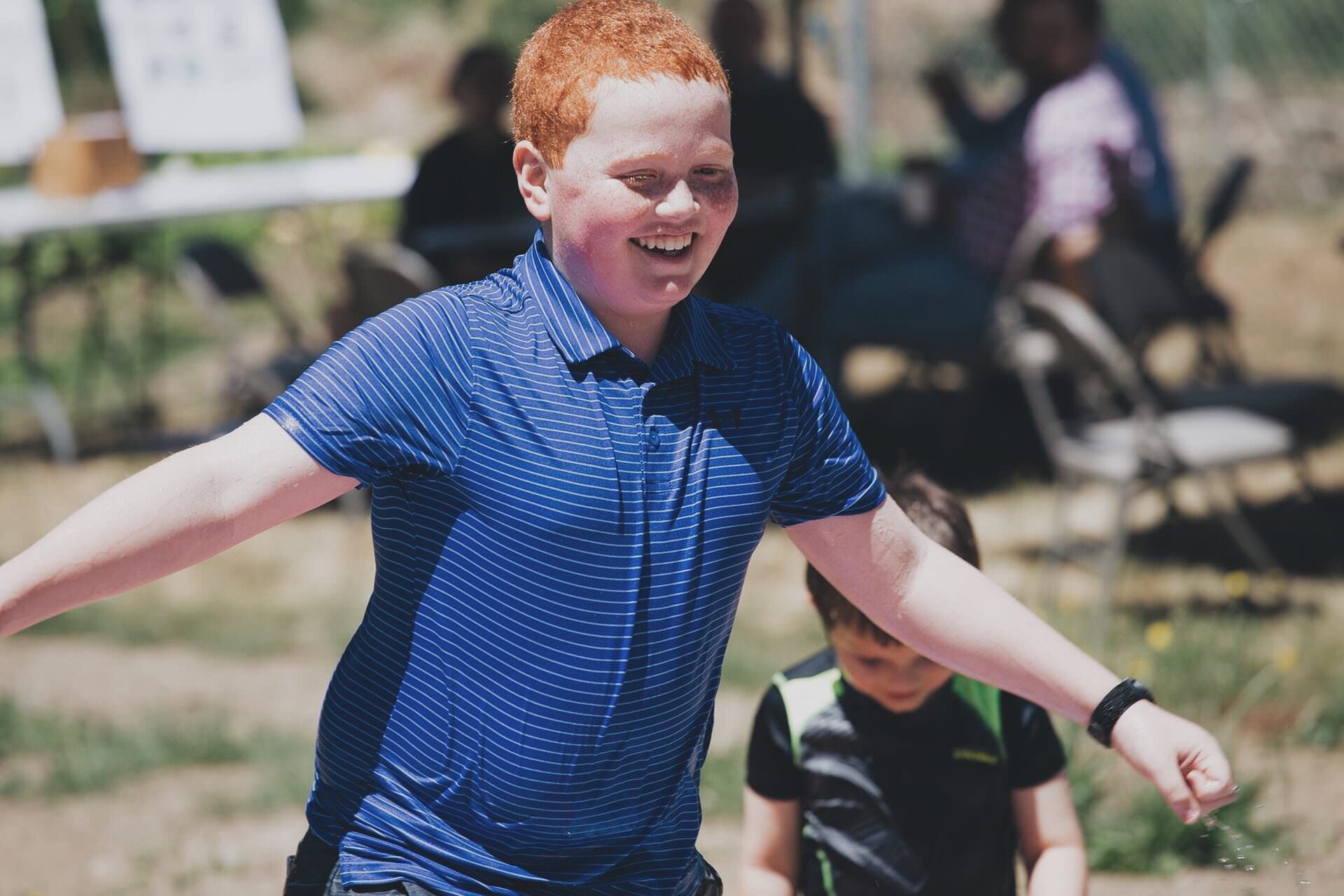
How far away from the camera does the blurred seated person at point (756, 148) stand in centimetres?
682

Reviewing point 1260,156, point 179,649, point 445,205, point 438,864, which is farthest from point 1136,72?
point 1260,156

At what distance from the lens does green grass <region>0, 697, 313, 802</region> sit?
384cm

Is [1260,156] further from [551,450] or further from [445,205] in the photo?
[551,450]

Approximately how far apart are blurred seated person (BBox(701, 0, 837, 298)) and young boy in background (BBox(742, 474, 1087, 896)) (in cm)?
475

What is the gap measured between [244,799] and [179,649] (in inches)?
55.7

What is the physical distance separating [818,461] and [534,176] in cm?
41

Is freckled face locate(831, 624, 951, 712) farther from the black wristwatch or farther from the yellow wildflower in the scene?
the yellow wildflower

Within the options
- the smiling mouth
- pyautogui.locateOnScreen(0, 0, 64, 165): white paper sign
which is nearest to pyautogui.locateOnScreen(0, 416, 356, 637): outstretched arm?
the smiling mouth

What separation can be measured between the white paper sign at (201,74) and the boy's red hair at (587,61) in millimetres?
6576

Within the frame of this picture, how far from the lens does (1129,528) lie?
218 inches

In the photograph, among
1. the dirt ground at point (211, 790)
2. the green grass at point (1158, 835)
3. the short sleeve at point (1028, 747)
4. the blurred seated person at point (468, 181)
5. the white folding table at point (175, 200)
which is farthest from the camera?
the white folding table at point (175, 200)

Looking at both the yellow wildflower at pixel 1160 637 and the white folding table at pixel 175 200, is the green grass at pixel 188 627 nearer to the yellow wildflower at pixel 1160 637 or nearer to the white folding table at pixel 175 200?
the white folding table at pixel 175 200

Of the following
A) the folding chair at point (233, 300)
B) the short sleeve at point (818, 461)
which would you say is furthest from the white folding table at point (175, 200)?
the short sleeve at point (818, 461)

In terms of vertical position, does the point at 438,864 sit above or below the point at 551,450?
below
